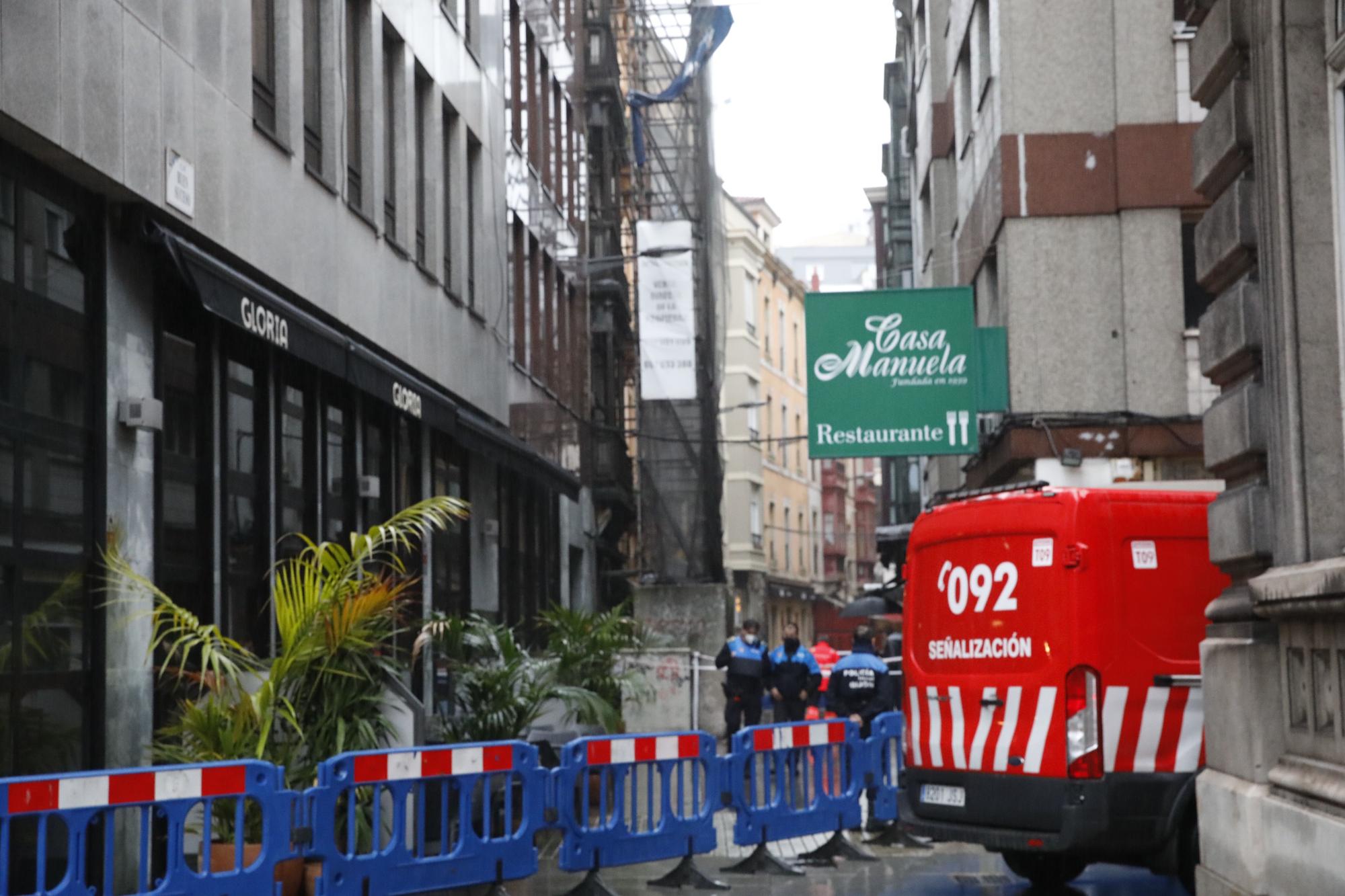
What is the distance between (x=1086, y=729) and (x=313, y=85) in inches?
393

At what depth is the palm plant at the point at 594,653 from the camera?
21250mm

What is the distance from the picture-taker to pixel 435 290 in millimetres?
22250

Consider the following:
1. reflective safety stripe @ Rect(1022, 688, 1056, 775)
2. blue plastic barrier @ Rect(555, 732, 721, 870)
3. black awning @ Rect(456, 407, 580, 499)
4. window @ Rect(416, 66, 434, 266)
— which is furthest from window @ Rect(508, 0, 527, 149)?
reflective safety stripe @ Rect(1022, 688, 1056, 775)

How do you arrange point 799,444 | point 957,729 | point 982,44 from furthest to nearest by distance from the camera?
point 799,444, point 982,44, point 957,729

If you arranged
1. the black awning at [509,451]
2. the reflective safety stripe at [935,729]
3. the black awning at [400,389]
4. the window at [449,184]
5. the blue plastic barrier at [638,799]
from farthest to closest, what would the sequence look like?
the window at [449,184], the black awning at [509,451], the black awning at [400,389], the reflective safety stripe at [935,729], the blue plastic barrier at [638,799]

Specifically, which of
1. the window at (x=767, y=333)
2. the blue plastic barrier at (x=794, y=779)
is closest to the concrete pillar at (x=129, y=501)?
the blue plastic barrier at (x=794, y=779)

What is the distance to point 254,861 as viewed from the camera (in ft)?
33.5

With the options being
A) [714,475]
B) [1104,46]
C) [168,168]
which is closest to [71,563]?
[168,168]

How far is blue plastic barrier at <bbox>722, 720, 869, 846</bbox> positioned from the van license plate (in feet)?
5.35

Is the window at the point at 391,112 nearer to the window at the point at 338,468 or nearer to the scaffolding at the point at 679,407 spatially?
the window at the point at 338,468

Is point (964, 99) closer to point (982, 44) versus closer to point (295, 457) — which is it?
point (982, 44)

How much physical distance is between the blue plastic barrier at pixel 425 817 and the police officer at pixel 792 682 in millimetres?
10276

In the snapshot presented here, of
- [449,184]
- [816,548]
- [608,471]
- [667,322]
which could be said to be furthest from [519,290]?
[816,548]

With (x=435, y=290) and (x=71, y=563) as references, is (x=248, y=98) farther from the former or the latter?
(x=435, y=290)
